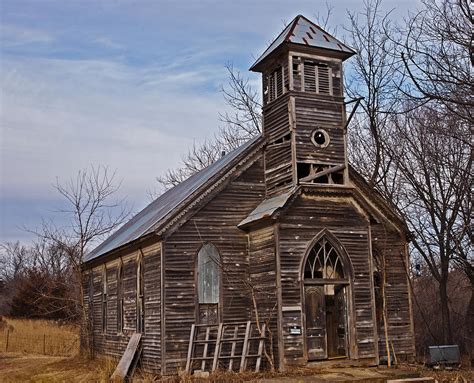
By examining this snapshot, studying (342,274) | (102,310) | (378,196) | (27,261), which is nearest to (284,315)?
(342,274)

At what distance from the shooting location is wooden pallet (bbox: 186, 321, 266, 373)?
16891 millimetres

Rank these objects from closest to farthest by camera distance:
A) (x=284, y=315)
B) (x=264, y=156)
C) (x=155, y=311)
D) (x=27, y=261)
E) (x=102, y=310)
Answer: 1. (x=284, y=315)
2. (x=155, y=311)
3. (x=264, y=156)
4. (x=102, y=310)
5. (x=27, y=261)

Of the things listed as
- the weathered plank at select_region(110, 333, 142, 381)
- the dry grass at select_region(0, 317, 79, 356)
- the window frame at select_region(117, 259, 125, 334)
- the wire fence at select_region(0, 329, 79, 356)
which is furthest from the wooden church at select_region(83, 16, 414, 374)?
the dry grass at select_region(0, 317, 79, 356)

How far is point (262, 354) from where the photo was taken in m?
17.5

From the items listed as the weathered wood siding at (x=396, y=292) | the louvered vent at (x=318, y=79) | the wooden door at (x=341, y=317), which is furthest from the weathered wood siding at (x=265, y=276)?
the louvered vent at (x=318, y=79)

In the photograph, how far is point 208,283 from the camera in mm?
18594

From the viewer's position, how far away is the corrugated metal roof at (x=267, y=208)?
58.2 ft

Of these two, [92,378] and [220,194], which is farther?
[220,194]

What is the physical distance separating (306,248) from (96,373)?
7.77 meters

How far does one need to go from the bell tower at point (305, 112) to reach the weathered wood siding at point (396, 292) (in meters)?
2.76

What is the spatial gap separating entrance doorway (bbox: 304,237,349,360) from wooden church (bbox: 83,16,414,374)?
3 cm

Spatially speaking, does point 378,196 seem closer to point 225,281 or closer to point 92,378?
point 225,281

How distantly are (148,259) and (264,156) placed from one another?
16.6ft

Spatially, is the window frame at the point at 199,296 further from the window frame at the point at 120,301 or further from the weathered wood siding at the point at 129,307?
the window frame at the point at 120,301
